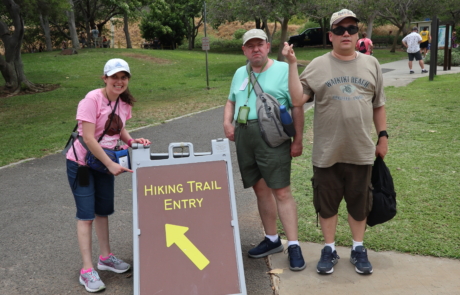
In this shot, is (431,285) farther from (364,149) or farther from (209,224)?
(209,224)

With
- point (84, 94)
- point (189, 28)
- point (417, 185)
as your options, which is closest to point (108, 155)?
point (417, 185)

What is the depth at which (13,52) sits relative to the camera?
17.5 metres

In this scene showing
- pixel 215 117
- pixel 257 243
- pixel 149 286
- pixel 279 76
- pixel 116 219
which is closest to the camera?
pixel 149 286

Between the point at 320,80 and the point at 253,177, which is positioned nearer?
the point at 320,80

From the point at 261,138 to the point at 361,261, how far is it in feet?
3.92

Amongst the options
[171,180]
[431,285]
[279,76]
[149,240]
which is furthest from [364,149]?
[149,240]

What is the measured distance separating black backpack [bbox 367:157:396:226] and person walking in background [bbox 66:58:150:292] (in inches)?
68.6

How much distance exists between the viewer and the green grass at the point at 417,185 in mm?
4105

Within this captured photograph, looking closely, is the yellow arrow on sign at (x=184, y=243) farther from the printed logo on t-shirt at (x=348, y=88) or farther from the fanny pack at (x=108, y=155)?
the printed logo on t-shirt at (x=348, y=88)

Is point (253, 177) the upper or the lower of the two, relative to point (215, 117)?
upper

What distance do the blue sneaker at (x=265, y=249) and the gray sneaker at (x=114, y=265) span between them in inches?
40.1

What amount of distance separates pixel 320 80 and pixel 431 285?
1.65 metres

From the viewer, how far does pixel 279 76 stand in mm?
3521

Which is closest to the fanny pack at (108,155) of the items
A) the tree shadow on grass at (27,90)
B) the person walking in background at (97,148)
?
the person walking in background at (97,148)
